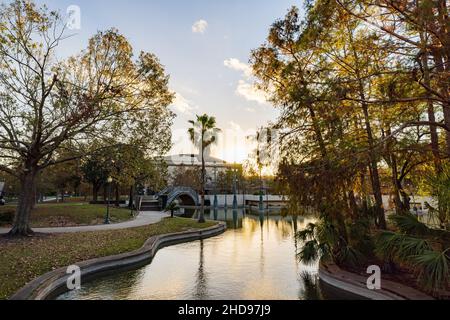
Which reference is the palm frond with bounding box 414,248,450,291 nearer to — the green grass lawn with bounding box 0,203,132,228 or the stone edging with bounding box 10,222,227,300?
the stone edging with bounding box 10,222,227,300

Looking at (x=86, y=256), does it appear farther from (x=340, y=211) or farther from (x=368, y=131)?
(x=368, y=131)

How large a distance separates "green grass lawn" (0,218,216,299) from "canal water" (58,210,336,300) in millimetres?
1473

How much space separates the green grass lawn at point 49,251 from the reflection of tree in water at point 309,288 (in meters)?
7.98

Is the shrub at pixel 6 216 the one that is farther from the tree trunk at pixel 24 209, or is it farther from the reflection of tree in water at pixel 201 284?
the reflection of tree in water at pixel 201 284

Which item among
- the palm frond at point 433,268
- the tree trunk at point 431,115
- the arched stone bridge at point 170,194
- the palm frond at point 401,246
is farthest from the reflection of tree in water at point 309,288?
the arched stone bridge at point 170,194

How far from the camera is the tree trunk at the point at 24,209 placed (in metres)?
15.2

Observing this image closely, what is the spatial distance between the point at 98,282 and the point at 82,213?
16867 millimetres

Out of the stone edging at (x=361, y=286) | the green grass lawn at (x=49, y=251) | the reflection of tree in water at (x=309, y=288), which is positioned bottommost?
the reflection of tree in water at (x=309, y=288)

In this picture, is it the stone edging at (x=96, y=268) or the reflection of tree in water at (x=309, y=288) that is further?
the reflection of tree in water at (x=309, y=288)

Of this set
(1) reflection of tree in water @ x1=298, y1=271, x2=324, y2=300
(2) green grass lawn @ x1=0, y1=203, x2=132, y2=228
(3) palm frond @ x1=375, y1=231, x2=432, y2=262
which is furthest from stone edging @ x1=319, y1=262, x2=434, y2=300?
(2) green grass lawn @ x1=0, y1=203, x2=132, y2=228

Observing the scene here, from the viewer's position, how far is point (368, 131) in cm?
988

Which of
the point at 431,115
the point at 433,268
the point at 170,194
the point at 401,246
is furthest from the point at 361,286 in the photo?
the point at 170,194
